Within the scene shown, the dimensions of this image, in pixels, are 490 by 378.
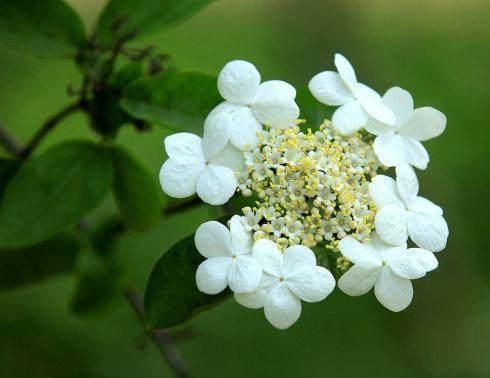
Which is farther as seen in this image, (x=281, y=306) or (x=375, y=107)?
(x=375, y=107)

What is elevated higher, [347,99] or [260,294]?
[347,99]

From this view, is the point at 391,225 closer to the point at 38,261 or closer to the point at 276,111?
the point at 276,111

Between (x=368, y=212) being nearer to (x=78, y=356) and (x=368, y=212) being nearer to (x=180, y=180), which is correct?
(x=180, y=180)

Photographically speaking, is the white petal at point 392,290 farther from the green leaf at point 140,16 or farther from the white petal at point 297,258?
the green leaf at point 140,16

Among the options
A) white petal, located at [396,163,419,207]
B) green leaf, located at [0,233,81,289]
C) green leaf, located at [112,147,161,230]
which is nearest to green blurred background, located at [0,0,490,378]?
green leaf, located at [0,233,81,289]

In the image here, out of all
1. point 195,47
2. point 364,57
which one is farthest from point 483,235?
point 195,47

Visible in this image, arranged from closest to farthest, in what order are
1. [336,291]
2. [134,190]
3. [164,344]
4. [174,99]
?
1. [174,99]
2. [134,190]
3. [164,344]
4. [336,291]

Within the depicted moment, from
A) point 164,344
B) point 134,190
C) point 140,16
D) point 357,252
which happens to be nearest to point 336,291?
point 164,344

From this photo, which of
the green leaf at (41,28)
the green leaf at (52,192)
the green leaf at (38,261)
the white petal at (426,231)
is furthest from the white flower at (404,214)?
the green leaf at (38,261)
